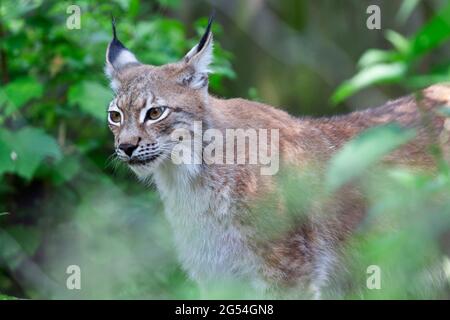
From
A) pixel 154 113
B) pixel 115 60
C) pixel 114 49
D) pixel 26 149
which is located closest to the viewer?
pixel 154 113

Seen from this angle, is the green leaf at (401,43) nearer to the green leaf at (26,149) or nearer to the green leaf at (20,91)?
the green leaf at (26,149)

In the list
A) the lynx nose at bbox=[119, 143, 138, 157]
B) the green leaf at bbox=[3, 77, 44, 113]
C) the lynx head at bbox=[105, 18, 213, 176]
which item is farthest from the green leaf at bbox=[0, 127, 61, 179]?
the lynx nose at bbox=[119, 143, 138, 157]

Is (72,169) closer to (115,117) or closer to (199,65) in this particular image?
(115,117)

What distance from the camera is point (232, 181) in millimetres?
4867

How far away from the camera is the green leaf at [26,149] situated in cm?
603

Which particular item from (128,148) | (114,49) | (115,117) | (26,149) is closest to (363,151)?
(128,148)

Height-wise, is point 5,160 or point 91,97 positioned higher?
point 91,97

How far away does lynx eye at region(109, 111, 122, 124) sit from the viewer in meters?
4.80

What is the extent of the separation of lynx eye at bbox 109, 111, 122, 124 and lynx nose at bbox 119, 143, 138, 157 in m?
0.29

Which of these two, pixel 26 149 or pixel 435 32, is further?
pixel 26 149

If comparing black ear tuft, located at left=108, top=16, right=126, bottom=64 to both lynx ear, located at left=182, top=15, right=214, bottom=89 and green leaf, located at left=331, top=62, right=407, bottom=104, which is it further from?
green leaf, located at left=331, top=62, right=407, bottom=104

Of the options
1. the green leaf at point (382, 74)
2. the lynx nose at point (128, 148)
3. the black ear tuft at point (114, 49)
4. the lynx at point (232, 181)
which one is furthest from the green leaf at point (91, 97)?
the green leaf at point (382, 74)

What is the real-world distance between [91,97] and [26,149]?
681 mm

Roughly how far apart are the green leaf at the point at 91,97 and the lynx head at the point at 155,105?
114cm
